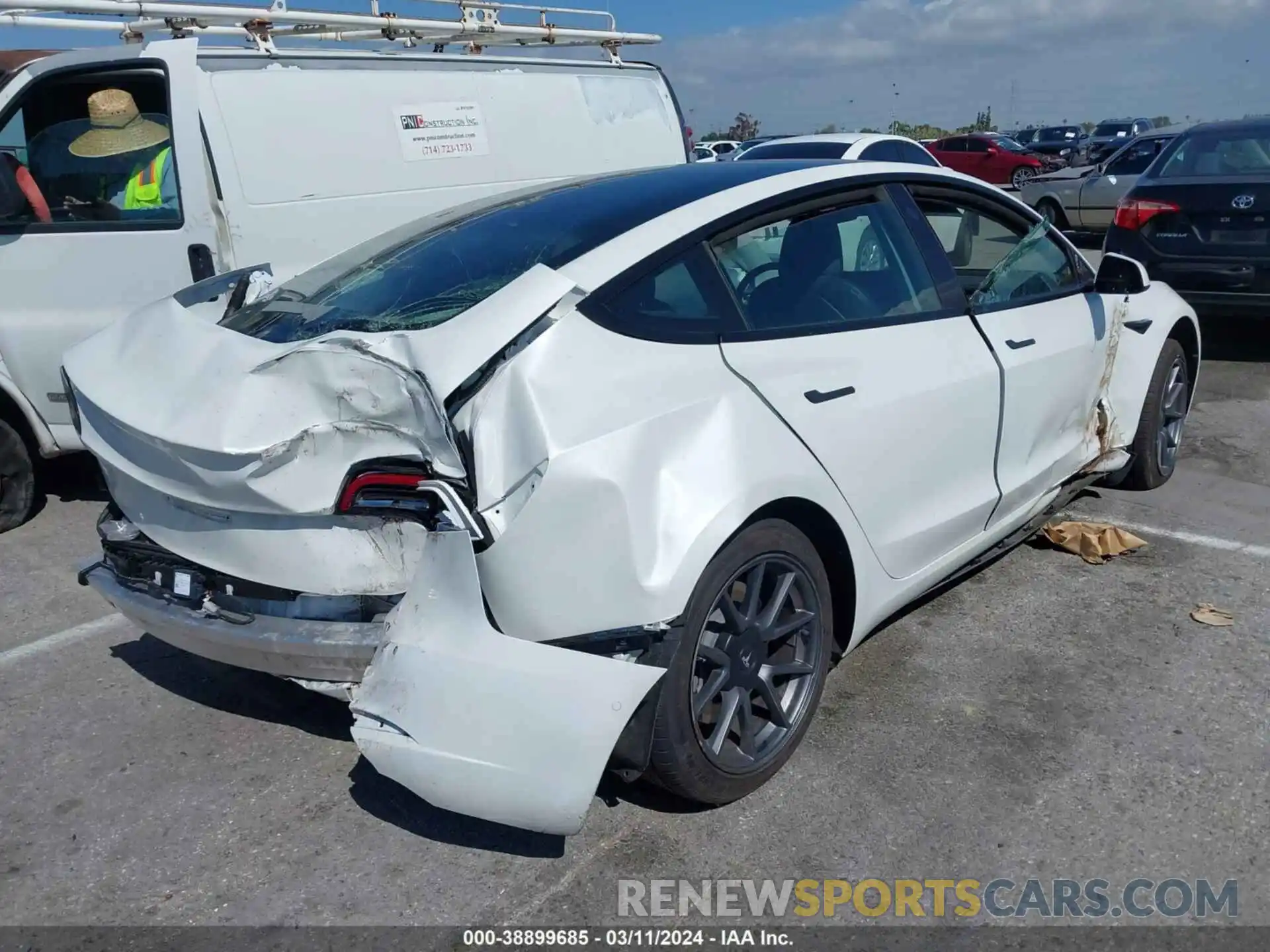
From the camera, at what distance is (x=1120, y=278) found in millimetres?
4504

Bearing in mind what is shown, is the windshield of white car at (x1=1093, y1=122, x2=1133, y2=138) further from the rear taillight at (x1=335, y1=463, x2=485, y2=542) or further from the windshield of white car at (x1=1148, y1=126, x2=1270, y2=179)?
the rear taillight at (x1=335, y1=463, x2=485, y2=542)

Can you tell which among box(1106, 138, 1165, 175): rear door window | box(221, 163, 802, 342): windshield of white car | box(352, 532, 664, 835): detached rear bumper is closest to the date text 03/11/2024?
box(352, 532, 664, 835): detached rear bumper

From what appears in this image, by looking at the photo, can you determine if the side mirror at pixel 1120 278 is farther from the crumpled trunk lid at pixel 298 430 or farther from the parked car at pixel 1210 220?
the parked car at pixel 1210 220

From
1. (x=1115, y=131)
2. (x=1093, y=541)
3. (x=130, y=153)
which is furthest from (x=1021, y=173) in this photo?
(x=130, y=153)

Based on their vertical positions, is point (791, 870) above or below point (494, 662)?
below

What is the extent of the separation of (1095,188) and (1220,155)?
6.81 m

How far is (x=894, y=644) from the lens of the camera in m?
4.02

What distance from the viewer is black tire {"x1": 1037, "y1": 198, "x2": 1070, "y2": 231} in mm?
Answer: 15484

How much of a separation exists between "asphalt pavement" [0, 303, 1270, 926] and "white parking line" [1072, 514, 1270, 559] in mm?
257

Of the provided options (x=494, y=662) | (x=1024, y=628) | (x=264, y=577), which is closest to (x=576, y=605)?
(x=494, y=662)

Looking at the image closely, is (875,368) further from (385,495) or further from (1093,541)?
(1093,541)

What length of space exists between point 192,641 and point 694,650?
1.39 meters

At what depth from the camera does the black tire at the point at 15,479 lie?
5410 millimetres

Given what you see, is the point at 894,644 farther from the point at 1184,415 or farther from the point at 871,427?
the point at 1184,415
